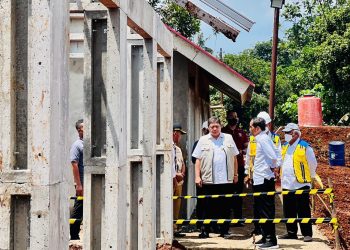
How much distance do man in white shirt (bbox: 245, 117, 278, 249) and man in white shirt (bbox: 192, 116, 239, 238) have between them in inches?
20.6

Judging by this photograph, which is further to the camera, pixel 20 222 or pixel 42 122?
pixel 20 222

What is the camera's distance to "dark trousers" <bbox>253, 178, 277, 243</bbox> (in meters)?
8.55

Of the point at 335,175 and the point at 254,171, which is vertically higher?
the point at 254,171

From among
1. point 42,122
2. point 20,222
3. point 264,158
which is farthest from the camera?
point 264,158

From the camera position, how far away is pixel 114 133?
214 inches

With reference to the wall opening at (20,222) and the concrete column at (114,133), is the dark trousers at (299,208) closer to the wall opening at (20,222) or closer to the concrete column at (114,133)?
the concrete column at (114,133)

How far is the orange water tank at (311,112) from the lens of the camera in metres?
26.8

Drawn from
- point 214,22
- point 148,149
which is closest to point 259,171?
point 148,149

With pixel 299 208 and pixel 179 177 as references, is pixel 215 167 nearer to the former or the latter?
pixel 179 177

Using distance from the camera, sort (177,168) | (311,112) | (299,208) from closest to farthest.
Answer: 1. (299,208)
2. (177,168)
3. (311,112)

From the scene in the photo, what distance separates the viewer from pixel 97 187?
558cm

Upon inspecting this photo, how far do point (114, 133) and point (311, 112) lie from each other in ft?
73.6

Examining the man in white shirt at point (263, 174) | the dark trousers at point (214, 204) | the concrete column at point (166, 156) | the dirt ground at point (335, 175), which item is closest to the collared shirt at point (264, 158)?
the man in white shirt at point (263, 174)

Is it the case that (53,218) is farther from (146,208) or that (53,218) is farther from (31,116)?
(146,208)
